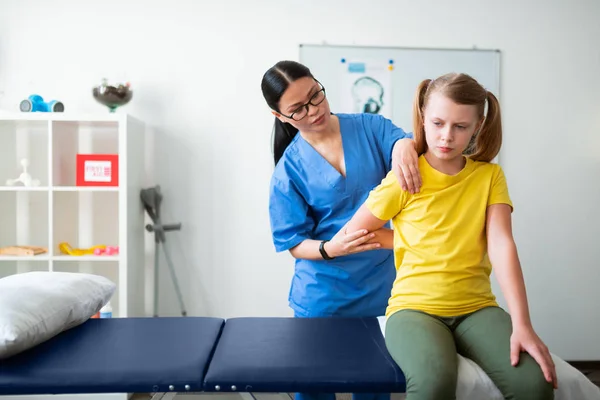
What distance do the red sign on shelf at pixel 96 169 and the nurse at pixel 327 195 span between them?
1248mm

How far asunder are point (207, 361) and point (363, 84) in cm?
205

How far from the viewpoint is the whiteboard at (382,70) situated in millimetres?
2889

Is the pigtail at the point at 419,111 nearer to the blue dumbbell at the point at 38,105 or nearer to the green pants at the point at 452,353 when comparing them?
the green pants at the point at 452,353

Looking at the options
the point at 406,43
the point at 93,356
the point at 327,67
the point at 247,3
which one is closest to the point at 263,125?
the point at 327,67

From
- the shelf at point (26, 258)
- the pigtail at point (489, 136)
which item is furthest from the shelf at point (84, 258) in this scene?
the pigtail at point (489, 136)

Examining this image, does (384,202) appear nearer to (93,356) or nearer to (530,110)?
(93,356)

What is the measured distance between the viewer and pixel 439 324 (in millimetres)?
1199

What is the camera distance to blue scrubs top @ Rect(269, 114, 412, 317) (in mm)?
1615

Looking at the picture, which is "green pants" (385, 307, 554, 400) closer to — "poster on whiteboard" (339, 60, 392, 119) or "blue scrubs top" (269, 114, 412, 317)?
"blue scrubs top" (269, 114, 412, 317)

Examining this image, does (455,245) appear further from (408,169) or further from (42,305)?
(42,305)

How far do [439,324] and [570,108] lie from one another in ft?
7.64

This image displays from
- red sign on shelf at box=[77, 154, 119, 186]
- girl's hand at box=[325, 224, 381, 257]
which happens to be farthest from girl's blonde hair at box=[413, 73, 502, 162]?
red sign on shelf at box=[77, 154, 119, 186]

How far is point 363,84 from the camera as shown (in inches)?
114

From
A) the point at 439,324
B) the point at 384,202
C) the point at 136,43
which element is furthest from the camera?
the point at 136,43
